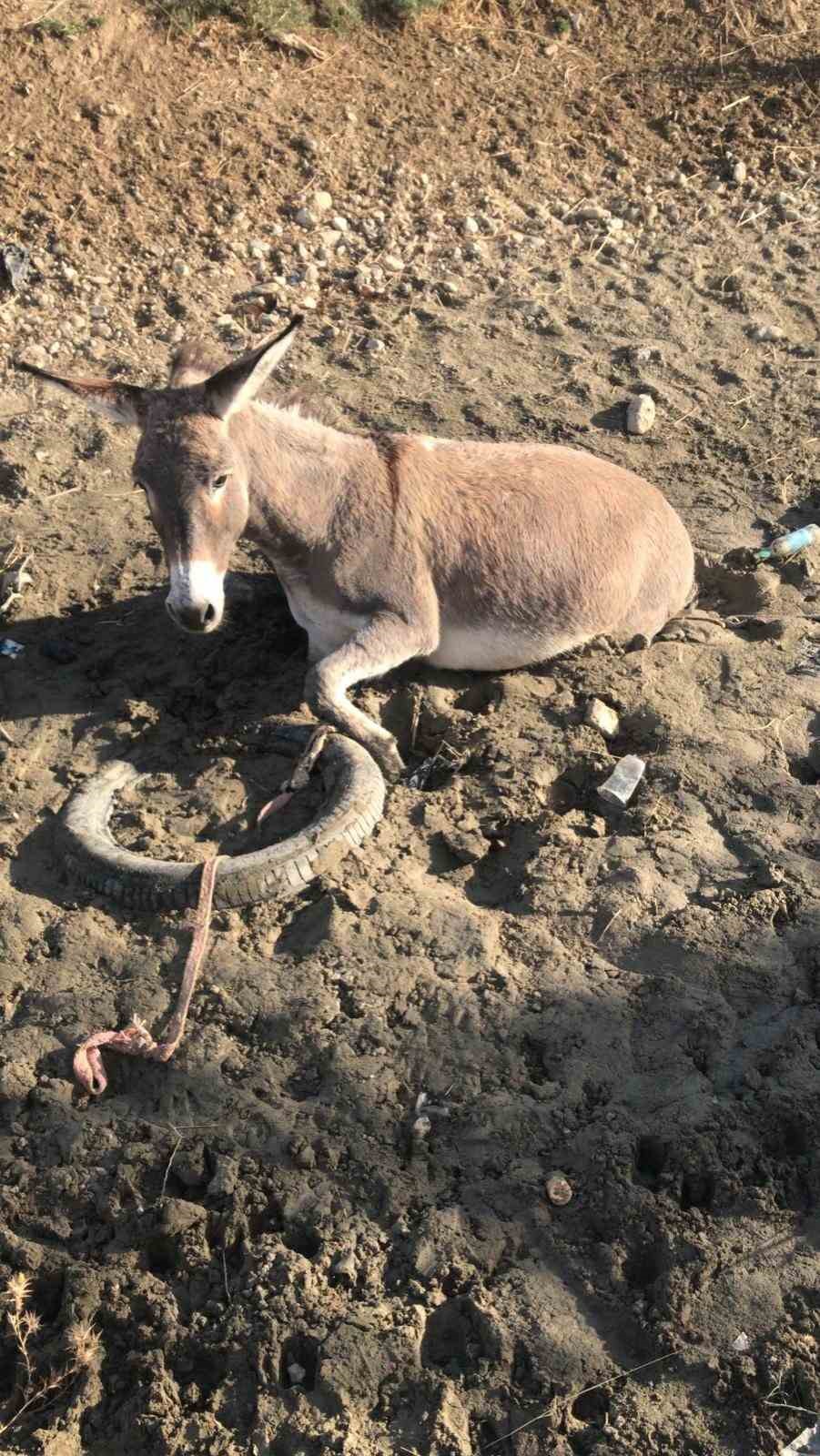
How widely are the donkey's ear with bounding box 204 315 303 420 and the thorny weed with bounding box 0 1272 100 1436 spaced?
4035mm

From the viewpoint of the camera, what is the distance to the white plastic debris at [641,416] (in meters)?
9.12

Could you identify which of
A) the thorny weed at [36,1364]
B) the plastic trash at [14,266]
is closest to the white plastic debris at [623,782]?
the thorny weed at [36,1364]

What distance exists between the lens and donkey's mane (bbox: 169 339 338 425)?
6.46m

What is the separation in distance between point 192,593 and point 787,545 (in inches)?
162

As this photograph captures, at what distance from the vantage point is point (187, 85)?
35.3 feet

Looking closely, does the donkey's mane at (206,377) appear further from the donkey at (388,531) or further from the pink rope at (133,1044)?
the pink rope at (133,1044)

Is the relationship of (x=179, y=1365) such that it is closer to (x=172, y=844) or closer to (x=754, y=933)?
(x=172, y=844)

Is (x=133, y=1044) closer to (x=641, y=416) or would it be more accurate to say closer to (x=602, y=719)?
(x=602, y=719)

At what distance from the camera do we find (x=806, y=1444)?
152 inches

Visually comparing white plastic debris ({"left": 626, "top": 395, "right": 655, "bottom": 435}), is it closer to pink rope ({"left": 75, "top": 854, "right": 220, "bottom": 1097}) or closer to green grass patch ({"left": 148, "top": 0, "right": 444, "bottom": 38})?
green grass patch ({"left": 148, "top": 0, "right": 444, "bottom": 38})

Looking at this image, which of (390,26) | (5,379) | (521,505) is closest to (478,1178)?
(521,505)

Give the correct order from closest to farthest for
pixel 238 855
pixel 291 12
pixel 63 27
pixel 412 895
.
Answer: pixel 412 895 < pixel 238 855 < pixel 63 27 < pixel 291 12

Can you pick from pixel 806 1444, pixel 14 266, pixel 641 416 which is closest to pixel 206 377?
pixel 641 416

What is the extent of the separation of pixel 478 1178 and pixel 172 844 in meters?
2.26
